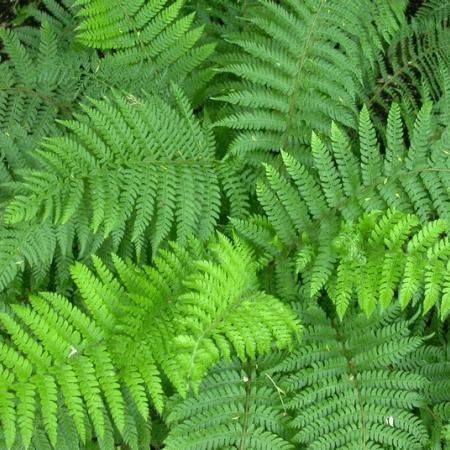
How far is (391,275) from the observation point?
8.83 feet

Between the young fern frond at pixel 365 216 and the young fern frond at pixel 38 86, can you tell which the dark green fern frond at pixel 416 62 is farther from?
the young fern frond at pixel 38 86

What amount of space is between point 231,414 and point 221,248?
2.84 feet

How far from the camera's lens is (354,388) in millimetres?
2975

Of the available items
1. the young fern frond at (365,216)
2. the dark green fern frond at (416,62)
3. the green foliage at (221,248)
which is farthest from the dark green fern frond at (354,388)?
the dark green fern frond at (416,62)

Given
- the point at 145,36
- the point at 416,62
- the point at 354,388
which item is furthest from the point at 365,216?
the point at 145,36

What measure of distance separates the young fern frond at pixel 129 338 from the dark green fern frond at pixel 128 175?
0.78ft

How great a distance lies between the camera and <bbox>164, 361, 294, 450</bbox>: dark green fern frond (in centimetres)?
287

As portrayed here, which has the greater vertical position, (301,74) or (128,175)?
(301,74)

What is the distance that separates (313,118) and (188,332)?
4.67 feet

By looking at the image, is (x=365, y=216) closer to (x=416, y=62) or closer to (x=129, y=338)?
(x=129, y=338)

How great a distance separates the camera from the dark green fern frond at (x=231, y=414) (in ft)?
9.42

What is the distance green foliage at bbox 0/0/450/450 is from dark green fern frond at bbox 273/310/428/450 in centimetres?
1

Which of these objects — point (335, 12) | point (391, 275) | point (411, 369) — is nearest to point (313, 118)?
point (335, 12)

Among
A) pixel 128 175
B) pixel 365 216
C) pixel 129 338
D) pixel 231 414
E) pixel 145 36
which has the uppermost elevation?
pixel 145 36
